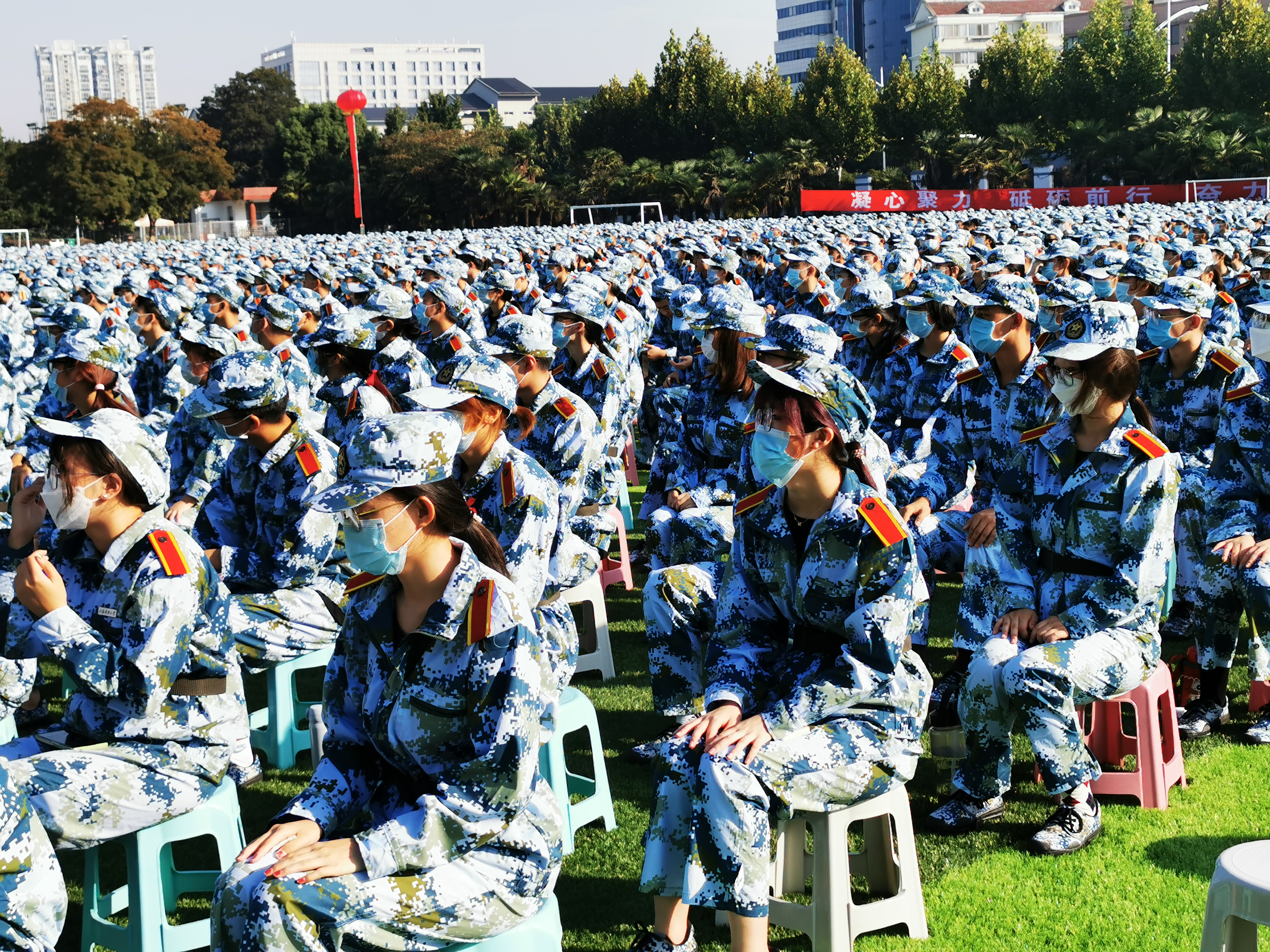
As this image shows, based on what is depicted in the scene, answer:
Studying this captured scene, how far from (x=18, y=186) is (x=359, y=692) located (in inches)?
2487

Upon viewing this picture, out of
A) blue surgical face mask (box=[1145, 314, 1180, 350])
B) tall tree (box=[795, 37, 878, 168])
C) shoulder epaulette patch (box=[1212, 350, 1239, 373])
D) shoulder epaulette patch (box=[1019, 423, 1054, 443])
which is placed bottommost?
shoulder epaulette patch (box=[1019, 423, 1054, 443])

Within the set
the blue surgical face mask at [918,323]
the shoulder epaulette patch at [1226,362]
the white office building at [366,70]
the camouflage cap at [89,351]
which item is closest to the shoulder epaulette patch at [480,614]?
the shoulder epaulette patch at [1226,362]

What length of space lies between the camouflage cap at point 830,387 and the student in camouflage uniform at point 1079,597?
1.05 m

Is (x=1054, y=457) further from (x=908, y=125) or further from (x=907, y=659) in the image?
(x=908, y=125)

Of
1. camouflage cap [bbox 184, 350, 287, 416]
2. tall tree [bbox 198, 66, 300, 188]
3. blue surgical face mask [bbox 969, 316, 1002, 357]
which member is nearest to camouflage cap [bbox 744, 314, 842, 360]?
blue surgical face mask [bbox 969, 316, 1002, 357]

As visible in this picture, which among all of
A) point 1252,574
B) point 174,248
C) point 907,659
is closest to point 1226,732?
point 1252,574

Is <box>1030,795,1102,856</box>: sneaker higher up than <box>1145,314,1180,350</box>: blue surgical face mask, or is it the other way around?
<box>1145,314,1180,350</box>: blue surgical face mask

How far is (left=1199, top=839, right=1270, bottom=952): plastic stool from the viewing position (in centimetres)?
225

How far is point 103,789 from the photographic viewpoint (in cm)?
352

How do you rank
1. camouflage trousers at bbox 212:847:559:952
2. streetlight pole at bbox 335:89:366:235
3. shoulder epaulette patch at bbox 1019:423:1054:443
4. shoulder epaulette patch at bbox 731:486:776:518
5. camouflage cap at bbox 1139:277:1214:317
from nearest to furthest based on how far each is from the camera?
1. camouflage trousers at bbox 212:847:559:952
2. shoulder epaulette patch at bbox 731:486:776:518
3. shoulder epaulette patch at bbox 1019:423:1054:443
4. camouflage cap at bbox 1139:277:1214:317
5. streetlight pole at bbox 335:89:366:235

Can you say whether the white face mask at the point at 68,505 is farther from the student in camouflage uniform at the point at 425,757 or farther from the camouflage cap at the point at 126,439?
the student in camouflage uniform at the point at 425,757

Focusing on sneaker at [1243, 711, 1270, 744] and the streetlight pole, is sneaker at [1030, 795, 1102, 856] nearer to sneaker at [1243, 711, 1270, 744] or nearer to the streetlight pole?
sneaker at [1243, 711, 1270, 744]

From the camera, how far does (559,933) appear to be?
2.97 metres

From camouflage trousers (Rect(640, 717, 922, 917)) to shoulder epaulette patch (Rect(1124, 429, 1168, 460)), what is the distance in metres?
1.48
